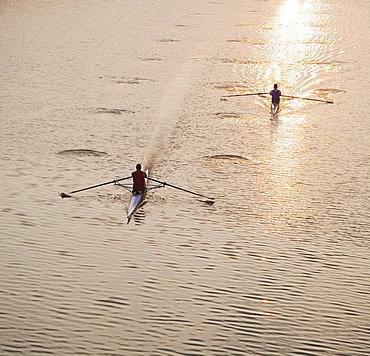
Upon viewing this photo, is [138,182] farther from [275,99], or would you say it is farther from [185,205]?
[275,99]

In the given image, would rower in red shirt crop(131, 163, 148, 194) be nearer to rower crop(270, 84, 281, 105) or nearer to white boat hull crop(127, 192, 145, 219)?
white boat hull crop(127, 192, 145, 219)

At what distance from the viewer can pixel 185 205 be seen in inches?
1025

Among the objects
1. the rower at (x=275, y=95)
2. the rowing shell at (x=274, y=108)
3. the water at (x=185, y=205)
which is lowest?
the water at (x=185, y=205)

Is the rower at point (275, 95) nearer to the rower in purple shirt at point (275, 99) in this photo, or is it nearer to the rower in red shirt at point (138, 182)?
the rower in purple shirt at point (275, 99)

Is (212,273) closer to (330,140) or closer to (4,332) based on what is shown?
(4,332)

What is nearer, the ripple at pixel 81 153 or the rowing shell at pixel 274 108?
the ripple at pixel 81 153

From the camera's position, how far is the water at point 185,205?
17.9 metres

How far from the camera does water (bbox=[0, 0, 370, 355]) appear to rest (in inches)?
705

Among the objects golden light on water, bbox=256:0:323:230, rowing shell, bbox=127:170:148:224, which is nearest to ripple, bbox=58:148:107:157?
rowing shell, bbox=127:170:148:224

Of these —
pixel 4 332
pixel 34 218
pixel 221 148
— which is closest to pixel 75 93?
pixel 221 148

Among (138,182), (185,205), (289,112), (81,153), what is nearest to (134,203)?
(138,182)

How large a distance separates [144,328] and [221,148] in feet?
56.5

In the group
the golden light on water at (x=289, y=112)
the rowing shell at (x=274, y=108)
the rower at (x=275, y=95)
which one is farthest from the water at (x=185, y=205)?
the rower at (x=275, y=95)

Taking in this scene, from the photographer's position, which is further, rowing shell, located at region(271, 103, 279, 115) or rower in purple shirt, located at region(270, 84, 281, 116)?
rowing shell, located at region(271, 103, 279, 115)
